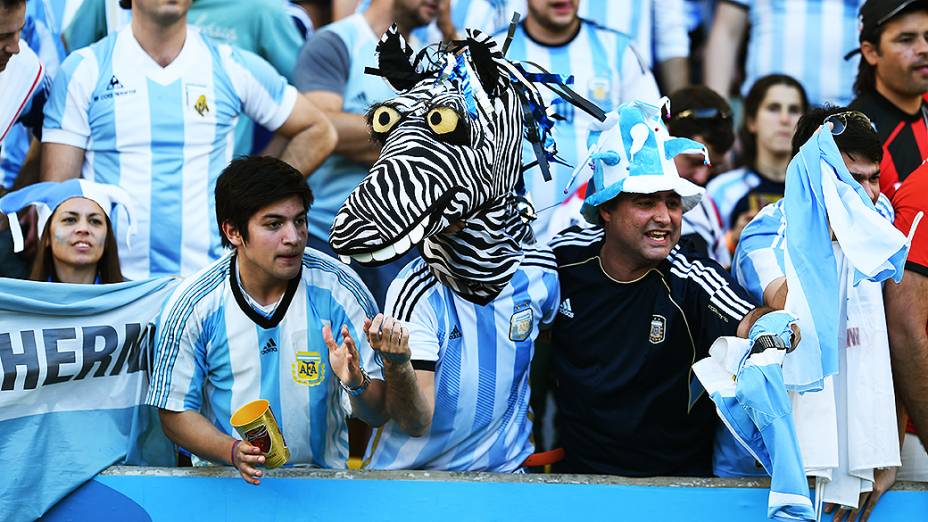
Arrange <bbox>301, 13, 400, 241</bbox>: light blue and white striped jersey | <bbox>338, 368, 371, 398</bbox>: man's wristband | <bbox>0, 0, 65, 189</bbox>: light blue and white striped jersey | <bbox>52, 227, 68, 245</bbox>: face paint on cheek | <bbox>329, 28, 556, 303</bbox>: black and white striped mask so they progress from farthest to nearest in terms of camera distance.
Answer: <bbox>301, 13, 400, 241</bbox>: light blue and white striped jersey → <bbox>0, 0, 65, 189</bbox>: light blue and white striped jersey → <bbox>52, 227, 68, 245</bbox>: face paint on cheek → <bbox>338, 368, 371, 398</bbox>: man's wristband → <bbox>329, 28, 556, 303</bbox>: black and white striped mask

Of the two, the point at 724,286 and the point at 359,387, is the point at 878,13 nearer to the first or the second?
the point at 724,286

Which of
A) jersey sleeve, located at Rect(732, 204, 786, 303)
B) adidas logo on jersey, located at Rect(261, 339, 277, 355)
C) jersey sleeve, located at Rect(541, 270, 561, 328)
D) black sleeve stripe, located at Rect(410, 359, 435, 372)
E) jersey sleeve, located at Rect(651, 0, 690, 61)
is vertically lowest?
black sleeve stripe, located at Rect(410, 359, 435, 372)

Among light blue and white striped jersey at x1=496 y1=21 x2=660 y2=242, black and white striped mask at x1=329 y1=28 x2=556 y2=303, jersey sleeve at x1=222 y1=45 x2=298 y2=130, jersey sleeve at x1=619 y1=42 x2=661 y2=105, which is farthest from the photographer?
jersey sleeve at x1=619 y1=42 x2=661 y2=105

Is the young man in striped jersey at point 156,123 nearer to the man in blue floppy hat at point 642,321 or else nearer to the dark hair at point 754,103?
the man in blue floppy hat at point 642,321

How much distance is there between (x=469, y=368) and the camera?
12.0 ft

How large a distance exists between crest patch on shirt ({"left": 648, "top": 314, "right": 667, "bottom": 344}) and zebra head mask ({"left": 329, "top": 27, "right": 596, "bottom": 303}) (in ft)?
1.59

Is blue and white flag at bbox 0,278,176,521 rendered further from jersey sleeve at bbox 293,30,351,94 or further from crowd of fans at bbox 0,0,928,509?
jersey sleeve at bbox 293,30,351,94

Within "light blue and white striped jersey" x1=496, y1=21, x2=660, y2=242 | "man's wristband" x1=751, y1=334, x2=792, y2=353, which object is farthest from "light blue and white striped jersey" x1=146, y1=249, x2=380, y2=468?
"light blue and white striped jersey" x1=496, y1=21, x2=660, y2=242

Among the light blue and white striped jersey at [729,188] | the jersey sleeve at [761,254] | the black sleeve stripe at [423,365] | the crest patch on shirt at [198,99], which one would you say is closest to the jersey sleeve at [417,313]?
the black sleeve stripe at [423,365]

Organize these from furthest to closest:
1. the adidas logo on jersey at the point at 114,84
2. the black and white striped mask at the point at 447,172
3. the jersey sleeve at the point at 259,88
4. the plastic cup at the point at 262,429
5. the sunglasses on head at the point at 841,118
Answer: the jersey sleeve at the point at 259,88, the adidas logo on jersey at the point at 114,84, the sunglasses on head at the point at 841,118, the plastic cup at the point at 262,429, the black and white striped mask at the point at 447,172

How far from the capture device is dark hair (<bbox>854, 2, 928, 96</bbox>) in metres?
4.59

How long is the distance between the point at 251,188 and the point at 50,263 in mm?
931

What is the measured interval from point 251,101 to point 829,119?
239cm

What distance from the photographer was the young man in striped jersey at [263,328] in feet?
11.9
